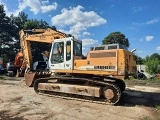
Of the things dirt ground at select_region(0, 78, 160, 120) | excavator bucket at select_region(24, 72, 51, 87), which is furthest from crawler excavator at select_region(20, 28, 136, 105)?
excavator bucket at select_region(24, 72, 51, 87)

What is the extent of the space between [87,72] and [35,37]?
16.5 feet

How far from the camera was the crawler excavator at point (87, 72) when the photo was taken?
991cm

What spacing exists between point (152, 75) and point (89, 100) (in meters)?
19.6

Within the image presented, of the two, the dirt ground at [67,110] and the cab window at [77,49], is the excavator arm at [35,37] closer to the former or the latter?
the cab window at [77,49]

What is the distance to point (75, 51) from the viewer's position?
1127cm

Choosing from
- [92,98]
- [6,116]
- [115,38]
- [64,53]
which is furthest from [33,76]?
[115,38]

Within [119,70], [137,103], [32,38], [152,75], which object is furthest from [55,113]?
[152,75]

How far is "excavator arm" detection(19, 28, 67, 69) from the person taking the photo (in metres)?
13.0

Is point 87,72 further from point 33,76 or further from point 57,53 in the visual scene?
point 33,76

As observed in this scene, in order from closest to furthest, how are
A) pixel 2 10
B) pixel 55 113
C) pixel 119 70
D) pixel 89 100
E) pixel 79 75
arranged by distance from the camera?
pixel 55 113 → pixel 119 70 → pixel 89 100 → pixel 79 75 → pixel 2 10

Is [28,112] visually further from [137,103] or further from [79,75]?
[137,103]

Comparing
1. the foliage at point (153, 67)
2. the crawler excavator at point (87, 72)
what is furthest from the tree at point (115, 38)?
the crawler excavator at point (87, 72)

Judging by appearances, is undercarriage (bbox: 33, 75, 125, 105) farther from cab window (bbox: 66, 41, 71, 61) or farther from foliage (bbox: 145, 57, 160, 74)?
foliage (bbox: 145, 57, 160, 74)

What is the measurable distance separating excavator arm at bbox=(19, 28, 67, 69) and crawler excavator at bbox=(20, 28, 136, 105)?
Answer: 33cm
